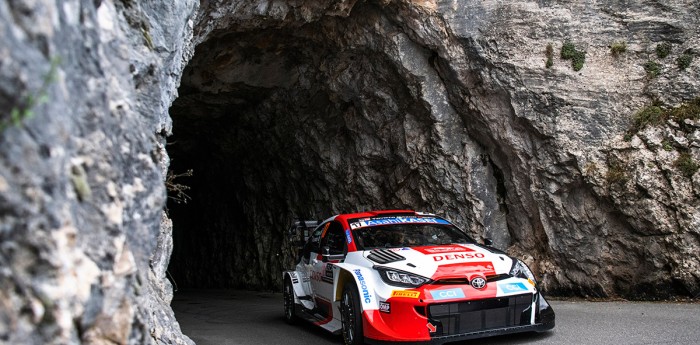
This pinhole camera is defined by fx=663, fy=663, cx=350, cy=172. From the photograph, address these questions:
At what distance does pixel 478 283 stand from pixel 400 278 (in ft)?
2.72

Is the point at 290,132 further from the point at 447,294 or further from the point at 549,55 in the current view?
the point at 447,294

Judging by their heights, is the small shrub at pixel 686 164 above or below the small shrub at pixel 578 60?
below

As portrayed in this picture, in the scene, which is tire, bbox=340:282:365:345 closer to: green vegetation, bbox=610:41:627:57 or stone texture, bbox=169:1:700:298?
stone texture, bbox=169:1:700:298

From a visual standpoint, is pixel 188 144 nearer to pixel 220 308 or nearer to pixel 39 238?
pixel 220 308

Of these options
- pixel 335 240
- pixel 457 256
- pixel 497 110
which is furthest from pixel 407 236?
pixel 497 110

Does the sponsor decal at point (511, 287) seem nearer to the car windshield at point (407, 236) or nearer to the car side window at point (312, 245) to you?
the car windshield at point (407, 236)

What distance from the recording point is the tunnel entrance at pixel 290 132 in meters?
13.5

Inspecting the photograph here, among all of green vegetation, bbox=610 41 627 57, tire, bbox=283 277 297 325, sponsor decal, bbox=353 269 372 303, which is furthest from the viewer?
green vegetation, bbox=610 41 627 57

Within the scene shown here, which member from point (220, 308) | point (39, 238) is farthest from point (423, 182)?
point (39, 238)

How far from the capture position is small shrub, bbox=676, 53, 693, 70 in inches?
436

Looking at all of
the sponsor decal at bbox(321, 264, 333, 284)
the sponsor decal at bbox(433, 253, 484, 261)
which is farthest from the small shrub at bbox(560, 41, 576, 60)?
the sponsor decal at bbox(321, 264, 333, 284)

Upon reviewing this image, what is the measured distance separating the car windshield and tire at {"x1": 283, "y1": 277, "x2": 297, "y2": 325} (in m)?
2.00

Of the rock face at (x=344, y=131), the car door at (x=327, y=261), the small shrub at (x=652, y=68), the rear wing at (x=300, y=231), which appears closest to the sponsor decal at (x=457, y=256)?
the car door at (x=327, y=261)

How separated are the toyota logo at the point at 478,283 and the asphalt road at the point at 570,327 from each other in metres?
0.86
